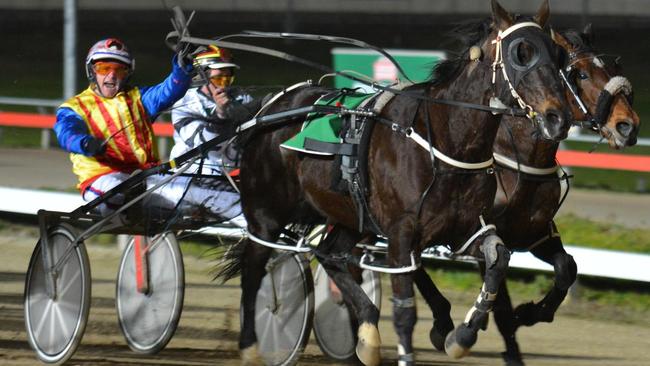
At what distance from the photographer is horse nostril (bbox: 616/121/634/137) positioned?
559 cm

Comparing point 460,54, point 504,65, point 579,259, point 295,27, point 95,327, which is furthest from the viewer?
point 295,27

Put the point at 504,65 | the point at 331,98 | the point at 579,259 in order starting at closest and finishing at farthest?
1. the point at 504,65
2. the point at 331,98
3. the point at 579,259

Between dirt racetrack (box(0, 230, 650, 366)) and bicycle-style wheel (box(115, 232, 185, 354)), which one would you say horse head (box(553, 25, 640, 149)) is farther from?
bicycle-style wheel (box(115, 232, 185, 354))

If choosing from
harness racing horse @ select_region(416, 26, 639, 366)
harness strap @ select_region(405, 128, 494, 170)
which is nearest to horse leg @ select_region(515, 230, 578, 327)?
harness racing horse @ select_region(416, 26, 639, 366)

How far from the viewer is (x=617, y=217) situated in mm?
11047

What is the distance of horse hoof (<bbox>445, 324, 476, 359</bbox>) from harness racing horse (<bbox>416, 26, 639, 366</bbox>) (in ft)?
1.05

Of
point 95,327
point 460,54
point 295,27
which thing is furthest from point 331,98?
point 295,27

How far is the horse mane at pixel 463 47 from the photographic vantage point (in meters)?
5.74

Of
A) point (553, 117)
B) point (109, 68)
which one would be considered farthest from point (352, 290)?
point (109, 68)

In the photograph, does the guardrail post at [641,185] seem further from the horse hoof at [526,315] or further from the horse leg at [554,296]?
the horse hoof at [526,315]

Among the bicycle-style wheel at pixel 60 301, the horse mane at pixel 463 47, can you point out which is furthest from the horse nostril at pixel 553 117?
the bicycle-style wheel at pixel 60 301

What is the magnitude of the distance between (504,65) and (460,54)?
1.53 feet

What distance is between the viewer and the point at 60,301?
21.6 ft

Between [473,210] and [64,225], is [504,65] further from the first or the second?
[64,225]
